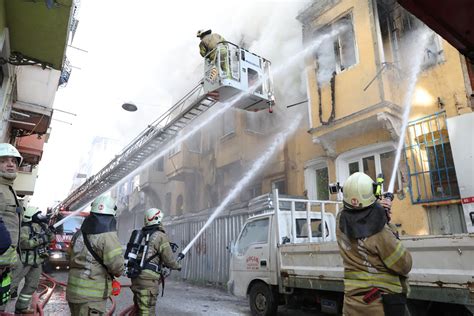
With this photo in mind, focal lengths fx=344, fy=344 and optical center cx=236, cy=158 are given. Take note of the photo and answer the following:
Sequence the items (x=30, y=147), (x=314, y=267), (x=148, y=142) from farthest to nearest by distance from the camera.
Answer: (x=30, y=147) < (x=148, y=142) < (x=314, y=267)

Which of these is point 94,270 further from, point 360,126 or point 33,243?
point 360,126

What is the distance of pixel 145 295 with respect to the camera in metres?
4.02

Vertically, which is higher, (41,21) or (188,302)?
(41,21)

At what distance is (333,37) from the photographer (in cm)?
A: 914

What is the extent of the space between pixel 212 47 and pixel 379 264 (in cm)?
718

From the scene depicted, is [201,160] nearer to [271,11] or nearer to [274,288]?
[271,11]

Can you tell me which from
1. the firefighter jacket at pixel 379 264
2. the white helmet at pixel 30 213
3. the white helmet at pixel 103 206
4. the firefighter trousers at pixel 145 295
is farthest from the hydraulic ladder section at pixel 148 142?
the firefighter jacket at pixel 379 264

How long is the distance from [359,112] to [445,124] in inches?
66.8

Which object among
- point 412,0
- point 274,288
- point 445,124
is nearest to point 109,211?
point 412,0

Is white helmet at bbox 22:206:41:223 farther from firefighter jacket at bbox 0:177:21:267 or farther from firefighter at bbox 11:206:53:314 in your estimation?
firefighter jacket at bbox 0:177:21:267

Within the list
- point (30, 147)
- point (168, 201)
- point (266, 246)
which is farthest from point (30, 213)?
point (168, 201)

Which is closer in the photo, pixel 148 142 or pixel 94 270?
pixel 94 270

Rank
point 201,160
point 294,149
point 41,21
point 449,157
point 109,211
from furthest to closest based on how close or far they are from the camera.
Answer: point 201,160, point 294,149, point 449,157, point 41,21, point 109,211

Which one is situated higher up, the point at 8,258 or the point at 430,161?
the point at 430,161
